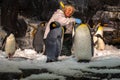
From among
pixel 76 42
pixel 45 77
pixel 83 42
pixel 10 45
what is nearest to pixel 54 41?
pixel 76 42

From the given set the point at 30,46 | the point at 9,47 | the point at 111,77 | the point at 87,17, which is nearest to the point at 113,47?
the point at 87,17

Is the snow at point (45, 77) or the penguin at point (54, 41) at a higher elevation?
the penguin at point (54, 41)

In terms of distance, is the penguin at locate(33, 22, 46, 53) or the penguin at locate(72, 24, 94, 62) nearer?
the penguin at locate(72, 24, 94, 62)

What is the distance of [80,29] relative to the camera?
7.84 metres

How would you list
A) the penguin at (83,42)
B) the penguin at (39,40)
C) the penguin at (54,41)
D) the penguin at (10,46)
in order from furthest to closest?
the penguin at (39,40) → the penguin at (10,46) → the penguin at (54,41) → the penguin at (83,42)

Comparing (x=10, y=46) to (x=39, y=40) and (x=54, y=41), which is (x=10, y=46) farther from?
(x=54, y=41)

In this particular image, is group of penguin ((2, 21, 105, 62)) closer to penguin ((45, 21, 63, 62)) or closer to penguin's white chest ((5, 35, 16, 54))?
penguin ((45, 21, 63, 62))

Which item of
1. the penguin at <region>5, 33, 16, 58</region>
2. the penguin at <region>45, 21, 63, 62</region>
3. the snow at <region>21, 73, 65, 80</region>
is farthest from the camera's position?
the penguin at <region>5, 33, 16, 58</region>

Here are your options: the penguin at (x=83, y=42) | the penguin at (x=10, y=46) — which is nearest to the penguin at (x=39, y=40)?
the penguin at (x=10, y=46)

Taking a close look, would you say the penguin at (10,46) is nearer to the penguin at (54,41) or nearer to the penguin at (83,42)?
the penguin at (54,41)

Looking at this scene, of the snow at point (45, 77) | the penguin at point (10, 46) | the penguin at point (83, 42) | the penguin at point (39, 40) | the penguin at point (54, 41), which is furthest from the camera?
the penguin at point (39, 40)

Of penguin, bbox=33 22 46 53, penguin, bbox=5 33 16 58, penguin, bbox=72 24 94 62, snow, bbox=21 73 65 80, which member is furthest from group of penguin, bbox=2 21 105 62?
penguin, bbox=33 22 46 53

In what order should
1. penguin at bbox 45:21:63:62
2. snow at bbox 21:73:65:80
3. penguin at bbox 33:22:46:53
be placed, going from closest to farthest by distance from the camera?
1. snow at bbox 21:73:65:80
2. penguin at bbox 45:21:63:62
3. penguin at bbox 33:22:46:53

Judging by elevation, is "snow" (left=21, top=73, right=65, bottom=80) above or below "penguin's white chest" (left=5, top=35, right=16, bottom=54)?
below
